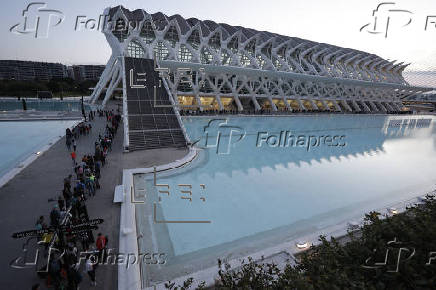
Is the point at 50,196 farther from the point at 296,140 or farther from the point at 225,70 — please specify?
the point at 225,70

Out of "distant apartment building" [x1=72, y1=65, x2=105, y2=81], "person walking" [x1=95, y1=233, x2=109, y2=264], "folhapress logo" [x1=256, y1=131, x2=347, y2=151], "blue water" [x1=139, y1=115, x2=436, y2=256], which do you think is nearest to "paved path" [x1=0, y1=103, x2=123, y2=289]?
"person walking" [x1=95, y1=233, x2=109, y2=264]

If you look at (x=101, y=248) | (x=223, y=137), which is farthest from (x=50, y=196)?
(x=223, y=137)

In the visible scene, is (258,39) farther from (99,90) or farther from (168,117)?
(168,117)

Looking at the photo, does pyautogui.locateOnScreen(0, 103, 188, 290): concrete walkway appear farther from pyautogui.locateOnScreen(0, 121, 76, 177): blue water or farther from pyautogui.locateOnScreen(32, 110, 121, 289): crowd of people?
pyautogui.locateOnScreen(0, 121, 76, 177): blue water

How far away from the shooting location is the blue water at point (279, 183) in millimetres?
7520

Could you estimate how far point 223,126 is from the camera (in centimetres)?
2388

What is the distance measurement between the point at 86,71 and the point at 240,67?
123 meters

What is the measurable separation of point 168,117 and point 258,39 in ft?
99.6

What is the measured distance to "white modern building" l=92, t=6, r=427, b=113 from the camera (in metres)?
30.0

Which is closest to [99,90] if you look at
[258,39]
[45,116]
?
[45,116]

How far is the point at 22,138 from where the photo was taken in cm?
1606

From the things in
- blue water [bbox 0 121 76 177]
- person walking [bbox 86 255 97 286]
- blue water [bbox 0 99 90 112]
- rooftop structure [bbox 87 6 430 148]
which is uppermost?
rooftop structure [bbox 87 6 430 148]

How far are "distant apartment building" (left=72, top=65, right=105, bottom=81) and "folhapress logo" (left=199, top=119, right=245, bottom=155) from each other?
404 ft

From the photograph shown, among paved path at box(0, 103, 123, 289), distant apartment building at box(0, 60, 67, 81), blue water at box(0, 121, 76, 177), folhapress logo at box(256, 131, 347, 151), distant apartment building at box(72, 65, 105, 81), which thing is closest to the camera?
paved path at box(0, 103, 123, 289)
